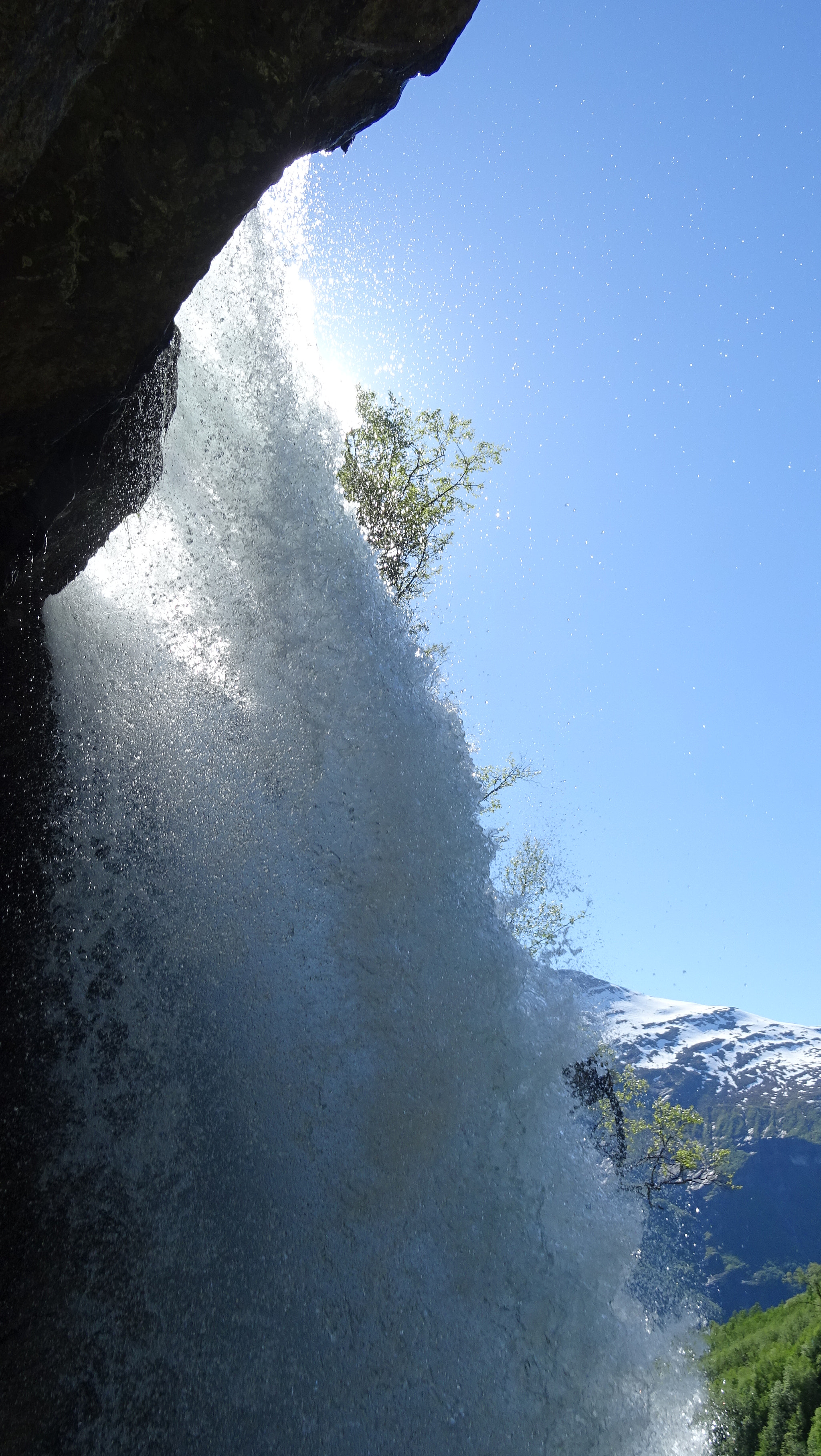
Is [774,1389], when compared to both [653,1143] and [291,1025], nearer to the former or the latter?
[653,1143]

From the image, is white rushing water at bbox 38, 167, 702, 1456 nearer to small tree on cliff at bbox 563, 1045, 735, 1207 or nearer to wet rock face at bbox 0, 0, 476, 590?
wet rock face at bbox 0, 0, 476, 590

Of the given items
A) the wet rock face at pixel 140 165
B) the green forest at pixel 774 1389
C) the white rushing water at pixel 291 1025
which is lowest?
the green forest at pixel 774 1389

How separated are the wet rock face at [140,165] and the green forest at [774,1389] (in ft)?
70.3

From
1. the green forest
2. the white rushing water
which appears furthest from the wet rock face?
the green forest

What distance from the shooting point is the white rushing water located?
4.90 meters

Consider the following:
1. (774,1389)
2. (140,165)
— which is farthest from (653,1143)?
(140,165)

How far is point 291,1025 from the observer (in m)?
5.73

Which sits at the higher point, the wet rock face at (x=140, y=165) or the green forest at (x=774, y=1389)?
the wet rock face at (x=140, y=165)

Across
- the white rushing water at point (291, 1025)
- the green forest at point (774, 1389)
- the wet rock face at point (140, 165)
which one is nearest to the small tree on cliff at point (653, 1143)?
the green forest at point (774, 1389)

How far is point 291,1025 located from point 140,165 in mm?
5380

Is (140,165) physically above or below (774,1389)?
above

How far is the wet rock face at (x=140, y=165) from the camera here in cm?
407

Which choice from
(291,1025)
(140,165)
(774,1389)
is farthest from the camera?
(774,1389)

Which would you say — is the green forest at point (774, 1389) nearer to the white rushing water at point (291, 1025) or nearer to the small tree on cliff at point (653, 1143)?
the small tree on cliff at point (653, 1143)
